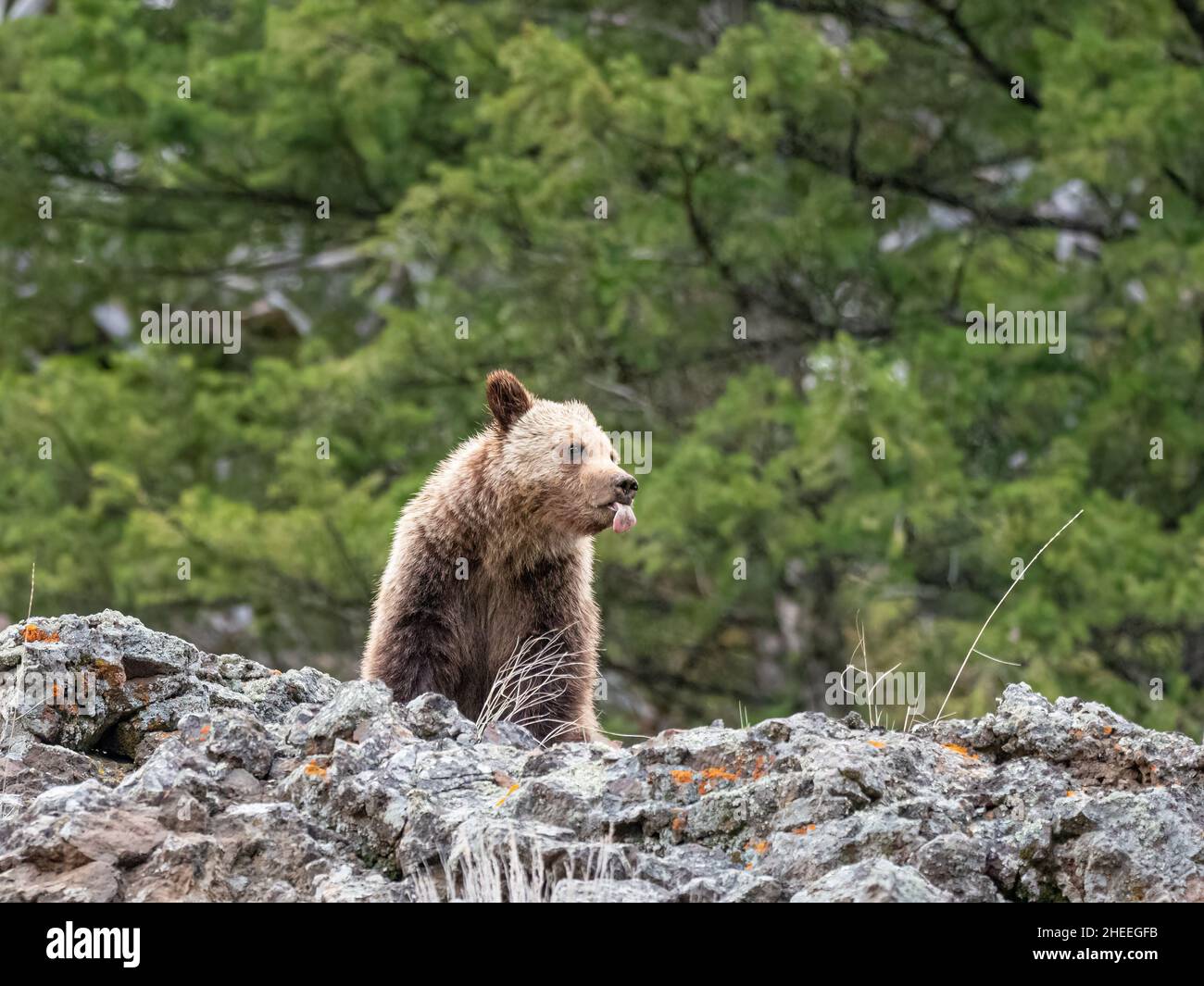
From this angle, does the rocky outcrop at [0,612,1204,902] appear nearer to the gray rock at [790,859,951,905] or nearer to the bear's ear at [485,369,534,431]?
the gray rock at [790,859,951,905]

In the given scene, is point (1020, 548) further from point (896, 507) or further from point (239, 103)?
point (239, 103)

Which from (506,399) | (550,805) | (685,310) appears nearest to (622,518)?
(506,399)

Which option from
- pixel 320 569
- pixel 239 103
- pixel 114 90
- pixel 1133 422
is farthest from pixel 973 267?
pixel 114 90

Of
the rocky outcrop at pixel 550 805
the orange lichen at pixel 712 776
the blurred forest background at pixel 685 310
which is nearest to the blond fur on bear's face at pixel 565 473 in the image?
the rocky outcrop at pixel 550 805

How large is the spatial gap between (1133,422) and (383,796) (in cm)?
1164

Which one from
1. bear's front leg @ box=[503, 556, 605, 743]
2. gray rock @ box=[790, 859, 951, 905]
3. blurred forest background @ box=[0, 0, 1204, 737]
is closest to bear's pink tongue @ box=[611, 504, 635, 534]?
bear's front leg @ box=[503, 556, 605, 743]

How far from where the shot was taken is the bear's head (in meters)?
6.82

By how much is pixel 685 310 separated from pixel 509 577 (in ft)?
32.8

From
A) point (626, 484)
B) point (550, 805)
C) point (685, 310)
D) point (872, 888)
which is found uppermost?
point (685, 310)

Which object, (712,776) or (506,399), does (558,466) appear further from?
(712,776)

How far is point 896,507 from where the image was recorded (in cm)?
1376

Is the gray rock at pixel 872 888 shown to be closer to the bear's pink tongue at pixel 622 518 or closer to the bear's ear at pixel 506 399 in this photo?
the bear's pink tongue at pixel 622 518

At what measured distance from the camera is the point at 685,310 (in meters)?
16.6

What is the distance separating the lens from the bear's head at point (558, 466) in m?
6.82
